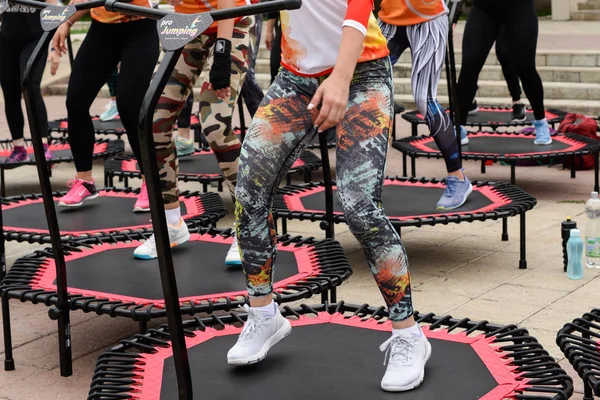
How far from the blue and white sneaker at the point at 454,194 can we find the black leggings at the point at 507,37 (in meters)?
1.78

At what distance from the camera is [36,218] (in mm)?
5125

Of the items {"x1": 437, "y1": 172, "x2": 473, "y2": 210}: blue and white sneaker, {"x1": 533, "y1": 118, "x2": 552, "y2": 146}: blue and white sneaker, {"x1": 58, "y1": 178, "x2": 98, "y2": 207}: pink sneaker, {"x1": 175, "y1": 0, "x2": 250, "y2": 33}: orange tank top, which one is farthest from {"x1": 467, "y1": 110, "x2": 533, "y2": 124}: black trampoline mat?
{"x1": 175, "y1": 0, "x2": 250, "y2": 33}: orange tank top

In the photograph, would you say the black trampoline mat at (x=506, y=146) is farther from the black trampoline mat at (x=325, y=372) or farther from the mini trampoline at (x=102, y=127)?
→ the black trampoline mat at (x=325, y=372)

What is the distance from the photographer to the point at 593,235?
4875 mm

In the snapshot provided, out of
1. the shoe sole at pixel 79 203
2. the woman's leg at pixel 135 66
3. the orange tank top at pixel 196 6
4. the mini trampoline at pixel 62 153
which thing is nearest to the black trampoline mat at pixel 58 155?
the mini trampoline at pixel 62 153

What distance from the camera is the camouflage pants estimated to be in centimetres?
396

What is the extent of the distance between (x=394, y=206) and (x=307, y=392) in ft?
8.07

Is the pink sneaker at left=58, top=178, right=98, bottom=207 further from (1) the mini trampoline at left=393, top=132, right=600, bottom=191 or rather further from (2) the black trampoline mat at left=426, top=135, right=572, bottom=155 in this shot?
(2) the black trampoline mat at left=426, top=135, right=572, bottom=155

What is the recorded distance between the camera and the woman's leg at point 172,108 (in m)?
3.95

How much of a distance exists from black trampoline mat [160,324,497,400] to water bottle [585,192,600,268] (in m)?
1.84

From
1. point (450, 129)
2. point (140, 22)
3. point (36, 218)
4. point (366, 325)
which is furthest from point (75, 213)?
point (366, 325)

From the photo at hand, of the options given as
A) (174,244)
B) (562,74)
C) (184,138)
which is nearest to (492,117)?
(184,138)

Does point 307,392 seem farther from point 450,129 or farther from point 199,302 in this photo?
point 450,129

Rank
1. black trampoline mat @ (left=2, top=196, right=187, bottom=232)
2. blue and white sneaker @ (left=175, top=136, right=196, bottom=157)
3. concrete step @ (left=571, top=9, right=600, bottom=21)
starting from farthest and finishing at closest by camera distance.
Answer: concrete step @ (left=571, top=9, right=600, bottom=21) < blue and white sneaker @ (left=175, top=136, right=196, bottom=157) < black trampoline mat @ (left=2, top=196, right=187, bottom=232)
